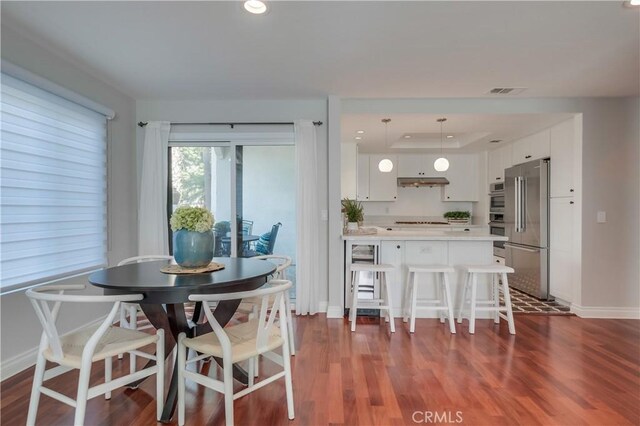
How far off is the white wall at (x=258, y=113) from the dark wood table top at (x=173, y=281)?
65.3 inches

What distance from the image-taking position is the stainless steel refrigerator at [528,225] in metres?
4.25

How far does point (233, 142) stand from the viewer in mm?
3855

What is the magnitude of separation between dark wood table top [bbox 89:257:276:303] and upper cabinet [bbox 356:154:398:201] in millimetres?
4135

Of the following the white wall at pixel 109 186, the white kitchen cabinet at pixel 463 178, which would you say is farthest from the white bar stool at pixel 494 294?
the white wall at pixel 109 186

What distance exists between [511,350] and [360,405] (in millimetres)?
1574

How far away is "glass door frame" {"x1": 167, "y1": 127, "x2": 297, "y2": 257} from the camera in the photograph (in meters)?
3.82

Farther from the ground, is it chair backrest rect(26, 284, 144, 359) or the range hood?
the range hood

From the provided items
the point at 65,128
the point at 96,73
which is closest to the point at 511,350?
the point at 65,128

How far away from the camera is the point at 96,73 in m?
3.06

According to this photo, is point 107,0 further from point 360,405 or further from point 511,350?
point 511,350

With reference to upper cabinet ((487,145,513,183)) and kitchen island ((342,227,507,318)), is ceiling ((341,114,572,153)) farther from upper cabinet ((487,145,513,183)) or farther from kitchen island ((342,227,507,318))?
kitchen island ((342,227,507,318))

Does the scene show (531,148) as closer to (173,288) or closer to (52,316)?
(173,288)

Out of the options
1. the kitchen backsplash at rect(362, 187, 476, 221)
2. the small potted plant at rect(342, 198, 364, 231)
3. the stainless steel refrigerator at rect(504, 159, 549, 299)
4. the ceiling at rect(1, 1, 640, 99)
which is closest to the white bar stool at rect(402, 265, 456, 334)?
the small potted plant at rect(342, 198, 364, 231)

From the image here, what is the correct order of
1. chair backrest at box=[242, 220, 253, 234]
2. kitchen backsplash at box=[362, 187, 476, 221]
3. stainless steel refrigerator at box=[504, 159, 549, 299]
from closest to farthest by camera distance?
chair backrest at box=[242, 220, 253, 234] → stainless steel refrigerator at box=[504, 159, 549, 299] → kitchen backsplash at box=[362, 187, 476, 221]
